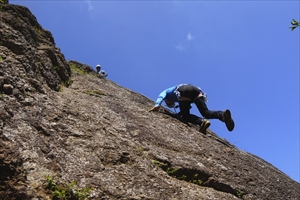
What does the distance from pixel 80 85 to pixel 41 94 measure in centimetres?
388

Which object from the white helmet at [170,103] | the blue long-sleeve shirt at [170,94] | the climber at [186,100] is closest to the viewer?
the climber at [186,100]

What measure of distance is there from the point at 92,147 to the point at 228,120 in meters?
5.44

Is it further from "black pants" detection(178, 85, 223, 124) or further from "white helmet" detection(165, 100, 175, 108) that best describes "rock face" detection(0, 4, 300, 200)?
"white helmet" detection(165, 100, 175, 108)

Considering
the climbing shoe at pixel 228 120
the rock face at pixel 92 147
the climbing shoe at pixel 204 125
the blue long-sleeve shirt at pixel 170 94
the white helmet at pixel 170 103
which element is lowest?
the rock face at pixel 92 147

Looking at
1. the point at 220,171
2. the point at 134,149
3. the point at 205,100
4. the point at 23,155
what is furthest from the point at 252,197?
the point at 23,155

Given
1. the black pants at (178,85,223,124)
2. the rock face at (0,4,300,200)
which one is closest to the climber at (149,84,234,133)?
the black pants at (178,85,223,124)

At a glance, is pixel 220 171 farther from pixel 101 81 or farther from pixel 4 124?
pixel 101 81

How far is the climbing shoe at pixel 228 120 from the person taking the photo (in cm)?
1071

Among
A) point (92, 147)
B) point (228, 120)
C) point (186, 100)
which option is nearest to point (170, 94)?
point (186, 100)

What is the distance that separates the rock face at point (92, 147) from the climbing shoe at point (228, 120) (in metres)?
0.66

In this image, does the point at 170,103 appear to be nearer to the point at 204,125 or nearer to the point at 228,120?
the point at 204,125

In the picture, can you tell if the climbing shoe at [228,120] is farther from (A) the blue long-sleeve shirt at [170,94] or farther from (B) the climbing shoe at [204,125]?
(A) the blue long-sleeve shirt at [170,94]

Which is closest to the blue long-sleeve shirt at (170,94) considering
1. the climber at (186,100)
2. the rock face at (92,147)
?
the climber at (186,100)

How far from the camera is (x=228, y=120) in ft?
35.5
